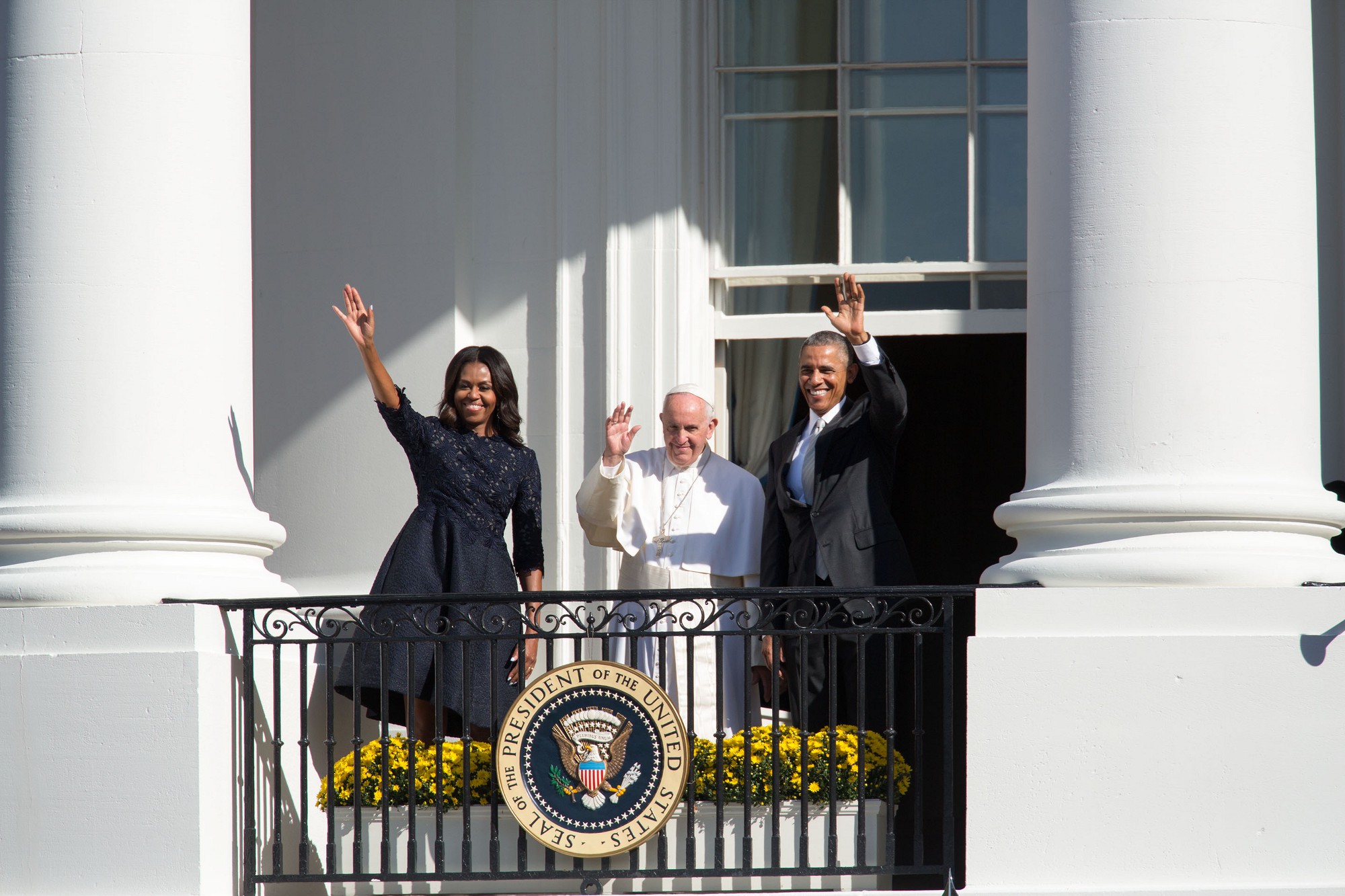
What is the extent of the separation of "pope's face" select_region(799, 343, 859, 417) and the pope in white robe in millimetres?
460

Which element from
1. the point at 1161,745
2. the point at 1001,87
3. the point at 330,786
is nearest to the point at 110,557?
the point at 330,786

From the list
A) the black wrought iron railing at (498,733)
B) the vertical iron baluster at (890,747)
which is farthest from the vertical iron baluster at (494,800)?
the vertical iron baluster at (890,747)

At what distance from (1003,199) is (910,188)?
439 mm

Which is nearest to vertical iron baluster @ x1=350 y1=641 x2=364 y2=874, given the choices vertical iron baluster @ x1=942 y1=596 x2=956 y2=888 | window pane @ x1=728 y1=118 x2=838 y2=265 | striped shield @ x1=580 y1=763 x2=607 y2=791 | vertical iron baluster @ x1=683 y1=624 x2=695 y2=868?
striped shield @ x1=580 y1=763 x2=607 y2=791

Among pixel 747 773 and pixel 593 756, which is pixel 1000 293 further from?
pixel 593 756

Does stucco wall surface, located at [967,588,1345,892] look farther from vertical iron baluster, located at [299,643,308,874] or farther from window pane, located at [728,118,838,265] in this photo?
window pane, located at [728,118,838,265]

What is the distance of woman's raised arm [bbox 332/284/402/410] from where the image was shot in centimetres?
666

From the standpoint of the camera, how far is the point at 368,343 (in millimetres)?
6668

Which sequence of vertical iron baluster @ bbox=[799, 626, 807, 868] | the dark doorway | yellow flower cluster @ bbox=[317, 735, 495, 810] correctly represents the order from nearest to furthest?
vertical iron baluster @ bbox=[799, 626, 807, 868], yellow flower cluster @ bbox=[317, 735, 495, 810], the dark doorway

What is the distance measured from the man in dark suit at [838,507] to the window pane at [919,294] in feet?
4.64

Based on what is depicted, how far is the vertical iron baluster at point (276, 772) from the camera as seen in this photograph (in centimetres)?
614

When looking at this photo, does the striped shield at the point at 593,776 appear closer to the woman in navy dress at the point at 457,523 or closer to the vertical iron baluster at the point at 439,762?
the vertical iron baluster at the point at 439,762

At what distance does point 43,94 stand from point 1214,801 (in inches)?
182

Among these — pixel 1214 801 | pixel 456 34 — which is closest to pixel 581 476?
pixel 456 34
